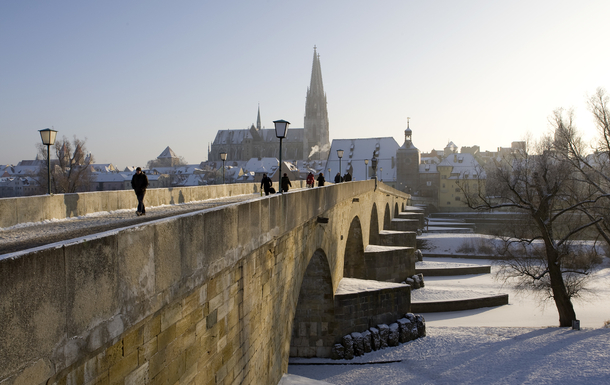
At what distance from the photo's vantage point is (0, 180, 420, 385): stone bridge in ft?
8.38

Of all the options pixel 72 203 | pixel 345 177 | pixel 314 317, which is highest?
pixel 345 177

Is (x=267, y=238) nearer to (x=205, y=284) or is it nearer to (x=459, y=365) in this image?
(x=205, y=284)

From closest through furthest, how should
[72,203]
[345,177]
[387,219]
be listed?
[72,203]
[345,177]
[387,219]

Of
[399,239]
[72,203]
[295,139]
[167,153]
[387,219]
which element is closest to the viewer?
[72,203]

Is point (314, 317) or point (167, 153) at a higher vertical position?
point (167, 153)

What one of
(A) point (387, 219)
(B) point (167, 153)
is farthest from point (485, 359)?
(B) point (167, 153)

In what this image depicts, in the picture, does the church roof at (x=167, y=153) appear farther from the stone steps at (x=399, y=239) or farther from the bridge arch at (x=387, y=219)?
the stone steps at (x=399, y=239)

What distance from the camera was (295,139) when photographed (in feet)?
483

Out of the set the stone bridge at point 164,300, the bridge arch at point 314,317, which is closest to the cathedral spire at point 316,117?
the bridge arch at point 314,317

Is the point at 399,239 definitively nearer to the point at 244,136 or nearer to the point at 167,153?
the point at 244,136

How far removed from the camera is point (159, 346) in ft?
13.3

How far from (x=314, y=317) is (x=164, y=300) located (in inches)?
476

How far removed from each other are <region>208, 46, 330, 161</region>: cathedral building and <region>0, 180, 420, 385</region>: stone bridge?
116860 millimetres

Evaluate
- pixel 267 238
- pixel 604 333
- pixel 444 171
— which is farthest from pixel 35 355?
pixel 444 171
